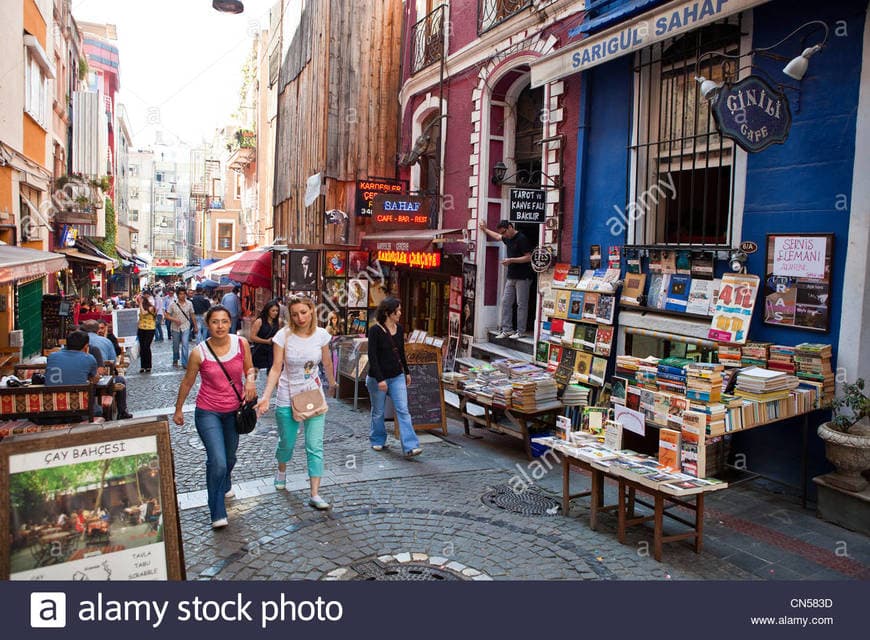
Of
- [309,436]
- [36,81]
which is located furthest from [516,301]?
[36,81]

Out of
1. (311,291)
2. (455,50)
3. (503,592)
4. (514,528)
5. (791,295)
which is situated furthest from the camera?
(311,291)

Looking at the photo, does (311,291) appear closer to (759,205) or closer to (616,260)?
(616,260)

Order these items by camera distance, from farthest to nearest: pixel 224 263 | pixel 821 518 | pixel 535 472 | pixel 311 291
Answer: pixel 224 263
pixel 311 291
pixel 535 472
pixel 821 518

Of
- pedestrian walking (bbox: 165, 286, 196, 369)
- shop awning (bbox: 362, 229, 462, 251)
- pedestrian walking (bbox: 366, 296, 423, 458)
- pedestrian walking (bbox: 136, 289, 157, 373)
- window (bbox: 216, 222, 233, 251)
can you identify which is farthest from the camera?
window (bbox: 216, 222, 233, 251)

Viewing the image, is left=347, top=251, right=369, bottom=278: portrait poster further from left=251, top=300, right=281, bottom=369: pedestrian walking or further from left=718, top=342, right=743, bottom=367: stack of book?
left=718, top=342, right=743, bottom=367: stack of book

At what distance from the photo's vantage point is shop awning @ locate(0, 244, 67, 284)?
266 inches

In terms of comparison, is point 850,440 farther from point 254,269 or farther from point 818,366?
point 254,269

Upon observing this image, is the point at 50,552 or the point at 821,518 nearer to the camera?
the point at 50,552

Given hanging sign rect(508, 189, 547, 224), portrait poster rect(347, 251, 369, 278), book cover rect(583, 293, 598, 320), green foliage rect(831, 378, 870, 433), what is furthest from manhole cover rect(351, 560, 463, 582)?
portrait poster rect(347, 251, 369, 278)

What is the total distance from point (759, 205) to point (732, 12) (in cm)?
200

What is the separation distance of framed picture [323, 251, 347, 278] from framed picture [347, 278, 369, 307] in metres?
0.33

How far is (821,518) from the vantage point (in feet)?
20.8

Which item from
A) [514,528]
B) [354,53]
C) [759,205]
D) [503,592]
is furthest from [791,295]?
[354,53]

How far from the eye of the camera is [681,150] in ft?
27.9
